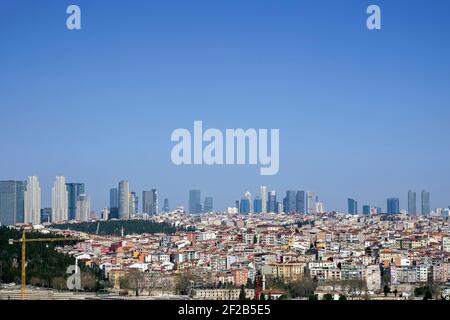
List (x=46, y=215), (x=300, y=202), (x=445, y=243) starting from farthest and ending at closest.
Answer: (x=445, y=243) < (x=46, y=215) < (x=300, y=202)

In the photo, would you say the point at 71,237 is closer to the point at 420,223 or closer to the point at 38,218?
the point at 38,218

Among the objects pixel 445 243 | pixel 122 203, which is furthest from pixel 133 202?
pixel 445 243

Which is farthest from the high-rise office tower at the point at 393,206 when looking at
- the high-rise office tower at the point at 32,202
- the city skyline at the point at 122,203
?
the high-rise office tower at the point at 32,202

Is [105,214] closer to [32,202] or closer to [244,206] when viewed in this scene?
[32,202]

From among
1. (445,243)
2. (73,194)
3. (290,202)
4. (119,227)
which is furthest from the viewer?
(445,243)

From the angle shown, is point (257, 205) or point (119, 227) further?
point (119, 227)

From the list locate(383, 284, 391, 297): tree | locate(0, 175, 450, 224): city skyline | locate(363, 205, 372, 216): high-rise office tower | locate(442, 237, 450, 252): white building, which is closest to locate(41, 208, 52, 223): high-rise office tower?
locate(0, 175, 450, 224): city skyline

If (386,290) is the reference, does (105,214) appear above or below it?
above
